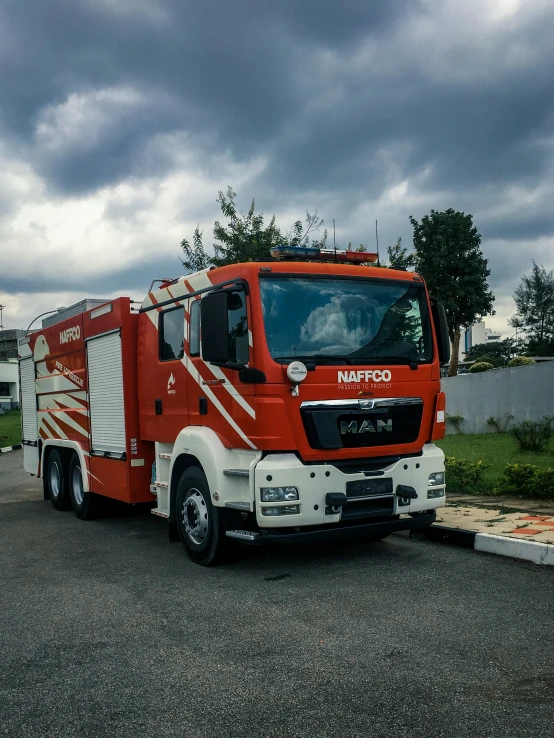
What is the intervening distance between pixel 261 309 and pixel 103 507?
508 centimetres

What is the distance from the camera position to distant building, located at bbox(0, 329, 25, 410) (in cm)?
7882

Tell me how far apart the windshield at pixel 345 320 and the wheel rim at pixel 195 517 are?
1655 millimetres

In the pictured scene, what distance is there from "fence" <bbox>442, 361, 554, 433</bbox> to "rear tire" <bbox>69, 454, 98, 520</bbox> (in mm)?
12025

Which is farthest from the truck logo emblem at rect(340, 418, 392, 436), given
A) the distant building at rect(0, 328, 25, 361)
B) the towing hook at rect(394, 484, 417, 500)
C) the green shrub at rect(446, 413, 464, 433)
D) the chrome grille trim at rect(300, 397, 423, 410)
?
the distant building at rect(0, 328, 25, 361)

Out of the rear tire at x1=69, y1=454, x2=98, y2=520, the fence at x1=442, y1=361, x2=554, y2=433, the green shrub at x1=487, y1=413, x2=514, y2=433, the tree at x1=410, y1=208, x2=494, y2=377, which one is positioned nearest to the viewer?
the rear tire at x1=69, y1=454, x2=98, y2=520

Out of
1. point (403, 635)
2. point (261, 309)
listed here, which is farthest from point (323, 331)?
Answer: point (403, 635)

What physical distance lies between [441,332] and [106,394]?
163 inches

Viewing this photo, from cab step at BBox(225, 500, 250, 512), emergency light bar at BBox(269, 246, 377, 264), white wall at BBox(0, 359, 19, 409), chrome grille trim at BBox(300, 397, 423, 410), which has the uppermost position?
white wall at BBox(0, 359, 19, 409)

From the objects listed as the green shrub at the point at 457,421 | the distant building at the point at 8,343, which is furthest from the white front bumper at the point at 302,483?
the distant building at the point at 8,343

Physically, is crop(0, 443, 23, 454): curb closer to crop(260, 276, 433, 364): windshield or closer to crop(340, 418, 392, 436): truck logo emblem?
crop(260, 276, 433, 364): windshield

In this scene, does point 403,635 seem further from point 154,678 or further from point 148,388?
point 148,388

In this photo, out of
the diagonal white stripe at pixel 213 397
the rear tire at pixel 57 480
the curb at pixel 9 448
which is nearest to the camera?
the diagonal white stripe at pixel 213 397

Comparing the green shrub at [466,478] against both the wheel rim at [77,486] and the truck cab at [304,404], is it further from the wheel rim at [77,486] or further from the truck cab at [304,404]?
the wheel rim at [77,486]

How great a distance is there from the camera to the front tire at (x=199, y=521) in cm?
675
